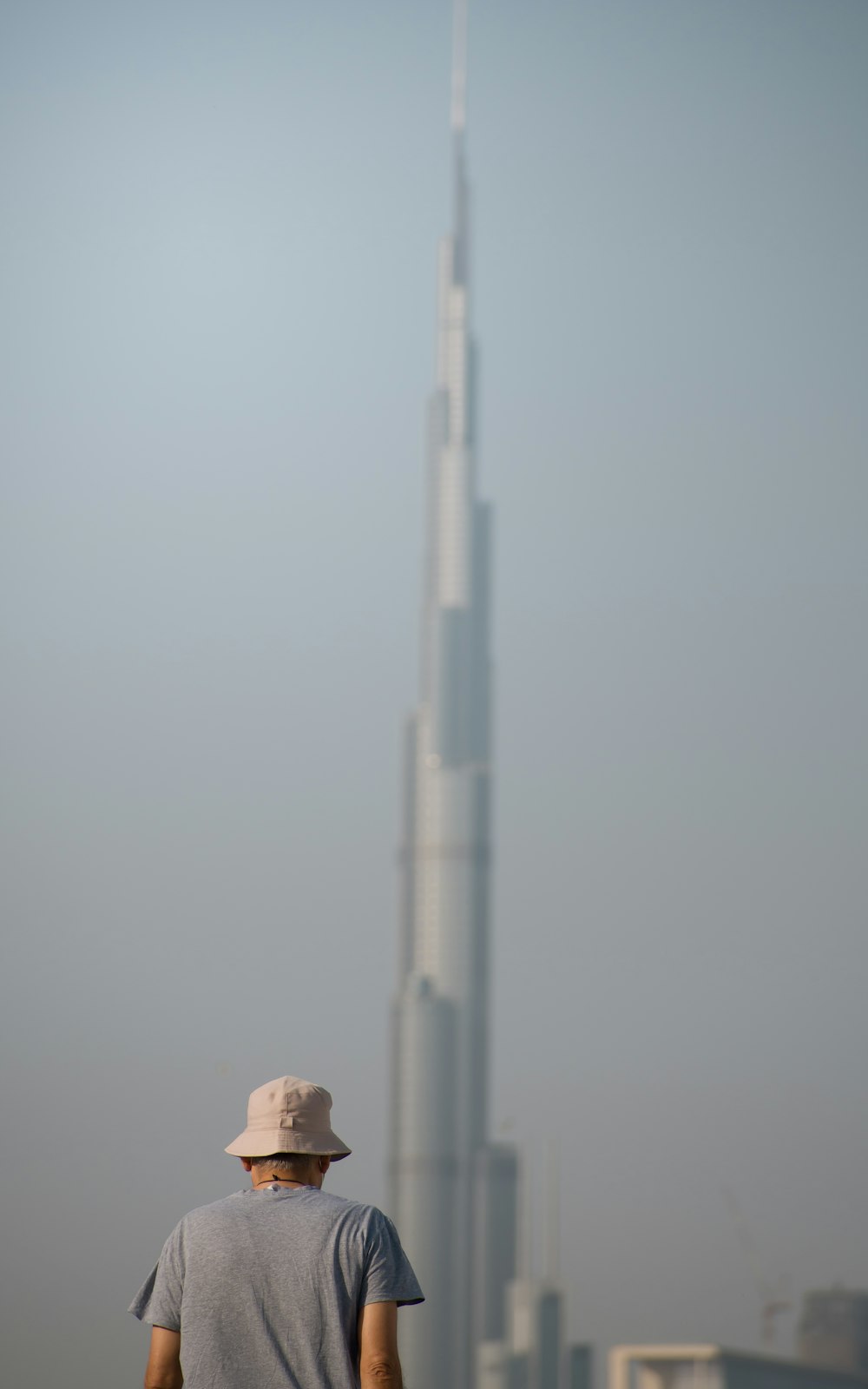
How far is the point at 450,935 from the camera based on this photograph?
8112 cm

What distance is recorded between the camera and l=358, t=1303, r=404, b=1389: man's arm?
2188 mm

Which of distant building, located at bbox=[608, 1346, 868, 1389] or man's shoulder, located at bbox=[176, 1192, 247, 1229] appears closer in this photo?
man's shoulder, located at bbox=[176, 1192, 247, 1229]

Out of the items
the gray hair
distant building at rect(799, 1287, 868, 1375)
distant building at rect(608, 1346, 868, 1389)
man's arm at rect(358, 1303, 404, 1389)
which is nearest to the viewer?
man's arm at rect(358, 1303, 404, 1389)

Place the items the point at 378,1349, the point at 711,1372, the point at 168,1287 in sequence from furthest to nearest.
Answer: the point at 711,1372 → the point at 168,1287 → the point at 378,1349

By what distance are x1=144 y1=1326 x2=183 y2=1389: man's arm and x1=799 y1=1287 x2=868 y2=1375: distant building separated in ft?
241

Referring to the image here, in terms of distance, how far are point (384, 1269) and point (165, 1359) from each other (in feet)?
1.14

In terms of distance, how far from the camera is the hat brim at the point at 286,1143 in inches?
89.6

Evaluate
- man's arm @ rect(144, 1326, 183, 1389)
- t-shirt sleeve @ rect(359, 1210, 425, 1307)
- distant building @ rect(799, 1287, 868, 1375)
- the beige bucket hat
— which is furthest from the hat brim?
distant building @ rect(799, 1287, 868, 1375)

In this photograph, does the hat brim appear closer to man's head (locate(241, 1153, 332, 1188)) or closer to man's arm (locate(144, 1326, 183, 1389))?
man's head (locate(241, 1153, 332, 1188))

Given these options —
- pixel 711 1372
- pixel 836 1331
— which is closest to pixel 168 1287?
pixel 711 1372

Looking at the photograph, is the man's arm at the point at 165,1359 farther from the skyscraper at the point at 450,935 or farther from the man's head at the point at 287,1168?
the skyscraper at the point at 450,935

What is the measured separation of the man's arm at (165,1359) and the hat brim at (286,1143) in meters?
0.26

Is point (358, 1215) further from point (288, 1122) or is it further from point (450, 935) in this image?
point (450, 935)

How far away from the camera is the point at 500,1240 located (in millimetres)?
79625
